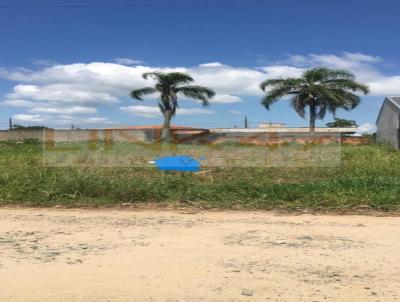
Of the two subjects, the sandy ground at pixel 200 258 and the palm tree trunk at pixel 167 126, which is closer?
the sandy ground at pixel 200 258

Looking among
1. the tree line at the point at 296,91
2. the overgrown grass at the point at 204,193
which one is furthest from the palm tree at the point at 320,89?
the overgrown grass at the point at 204,193

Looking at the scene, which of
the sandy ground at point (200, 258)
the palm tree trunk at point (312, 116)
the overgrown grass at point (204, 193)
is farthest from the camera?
the palm tree trunk at point (312, 116)

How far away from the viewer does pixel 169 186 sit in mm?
9680

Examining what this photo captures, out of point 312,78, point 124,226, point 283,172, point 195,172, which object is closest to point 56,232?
point 124,226

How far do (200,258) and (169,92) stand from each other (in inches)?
1063

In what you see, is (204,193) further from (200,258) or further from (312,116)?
(312,116)

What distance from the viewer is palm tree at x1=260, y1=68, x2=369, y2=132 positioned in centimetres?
3156

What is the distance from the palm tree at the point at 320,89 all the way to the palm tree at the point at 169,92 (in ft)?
13.5

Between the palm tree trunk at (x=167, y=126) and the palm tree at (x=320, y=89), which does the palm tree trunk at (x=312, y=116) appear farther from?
the palm tree trunk at (x=167, y=126)

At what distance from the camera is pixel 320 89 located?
31.6m

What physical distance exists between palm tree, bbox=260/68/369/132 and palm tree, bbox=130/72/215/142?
4129 mm

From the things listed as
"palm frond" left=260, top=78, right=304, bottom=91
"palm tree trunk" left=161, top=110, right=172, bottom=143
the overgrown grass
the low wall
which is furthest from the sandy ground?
"palm frond" left=260, top=78, right=304, bottom=91

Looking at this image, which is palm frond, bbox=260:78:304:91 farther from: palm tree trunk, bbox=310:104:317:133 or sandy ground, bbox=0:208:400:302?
sandy ground, bbox=0:208:400:302

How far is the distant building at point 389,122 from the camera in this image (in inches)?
1208
